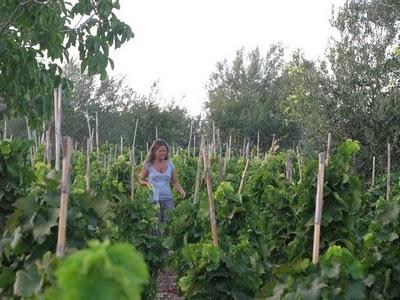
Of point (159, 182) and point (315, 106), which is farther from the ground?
point (315, 106)

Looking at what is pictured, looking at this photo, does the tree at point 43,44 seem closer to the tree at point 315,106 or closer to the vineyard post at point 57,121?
the vineyard post at point 57,121

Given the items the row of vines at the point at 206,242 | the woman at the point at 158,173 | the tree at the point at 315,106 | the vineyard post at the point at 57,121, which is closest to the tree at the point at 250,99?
the tree at the point at 315,106

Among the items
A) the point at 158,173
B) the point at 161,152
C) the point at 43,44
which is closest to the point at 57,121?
the point at 43,44

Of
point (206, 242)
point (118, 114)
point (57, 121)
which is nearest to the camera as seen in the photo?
point (57, 121)

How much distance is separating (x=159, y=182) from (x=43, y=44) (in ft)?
13.4

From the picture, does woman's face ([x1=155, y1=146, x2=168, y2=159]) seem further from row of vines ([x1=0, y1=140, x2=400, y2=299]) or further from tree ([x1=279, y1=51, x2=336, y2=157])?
tree ([x1=279, y1=51, x2=336, y2=157])

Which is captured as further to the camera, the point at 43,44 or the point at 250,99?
the point at 250,99

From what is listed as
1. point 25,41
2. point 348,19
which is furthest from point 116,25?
point 348,19

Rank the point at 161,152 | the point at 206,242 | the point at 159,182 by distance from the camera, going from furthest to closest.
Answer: the point at 159,182, the point at 161,152, the point at 206,242

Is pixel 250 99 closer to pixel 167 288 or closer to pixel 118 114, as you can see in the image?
pixel 118 114

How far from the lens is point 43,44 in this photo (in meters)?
4.82

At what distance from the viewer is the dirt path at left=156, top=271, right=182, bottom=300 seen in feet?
24.2

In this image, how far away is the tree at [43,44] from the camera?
15.4 ft

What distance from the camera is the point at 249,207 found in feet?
19.7
